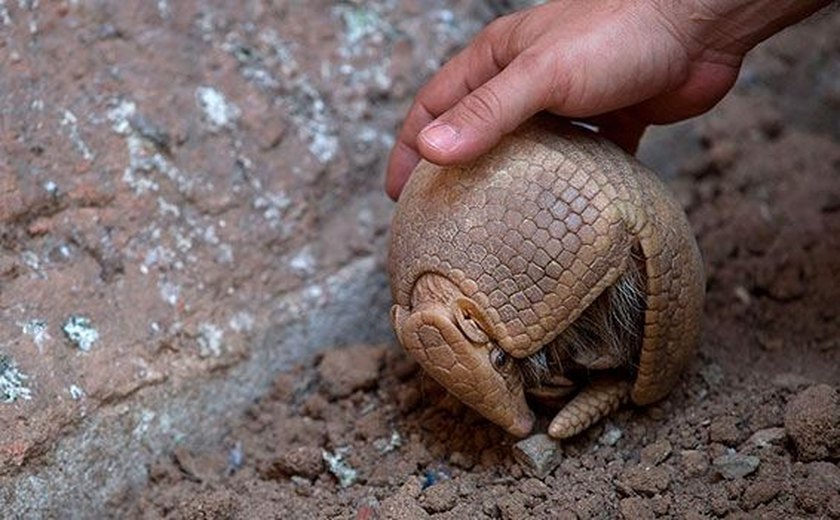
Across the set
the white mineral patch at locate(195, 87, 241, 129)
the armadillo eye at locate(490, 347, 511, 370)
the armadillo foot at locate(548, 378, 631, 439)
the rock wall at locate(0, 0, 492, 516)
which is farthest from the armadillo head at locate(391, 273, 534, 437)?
the white mineral patch at locate(195, 87, 241, 129)

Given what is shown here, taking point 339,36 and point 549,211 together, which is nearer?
point 549,211

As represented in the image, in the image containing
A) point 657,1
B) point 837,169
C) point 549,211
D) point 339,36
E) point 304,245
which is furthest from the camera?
point 837,169

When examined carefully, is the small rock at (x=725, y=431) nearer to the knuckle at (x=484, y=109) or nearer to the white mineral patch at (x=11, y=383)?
the knuckle at (x=484, y=109)

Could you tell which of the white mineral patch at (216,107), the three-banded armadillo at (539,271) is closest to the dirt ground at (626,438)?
the three-banded armadillo at (539,271)

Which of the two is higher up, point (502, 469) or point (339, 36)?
point (339, 36)

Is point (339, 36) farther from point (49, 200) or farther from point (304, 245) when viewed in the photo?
point (49, 200)

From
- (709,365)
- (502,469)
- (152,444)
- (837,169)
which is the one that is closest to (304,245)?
(152,444)

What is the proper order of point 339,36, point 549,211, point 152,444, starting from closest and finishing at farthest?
point 549,211 < point 152,444 < point 339,36

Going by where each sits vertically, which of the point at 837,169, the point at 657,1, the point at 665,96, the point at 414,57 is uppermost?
the point at 657,1
